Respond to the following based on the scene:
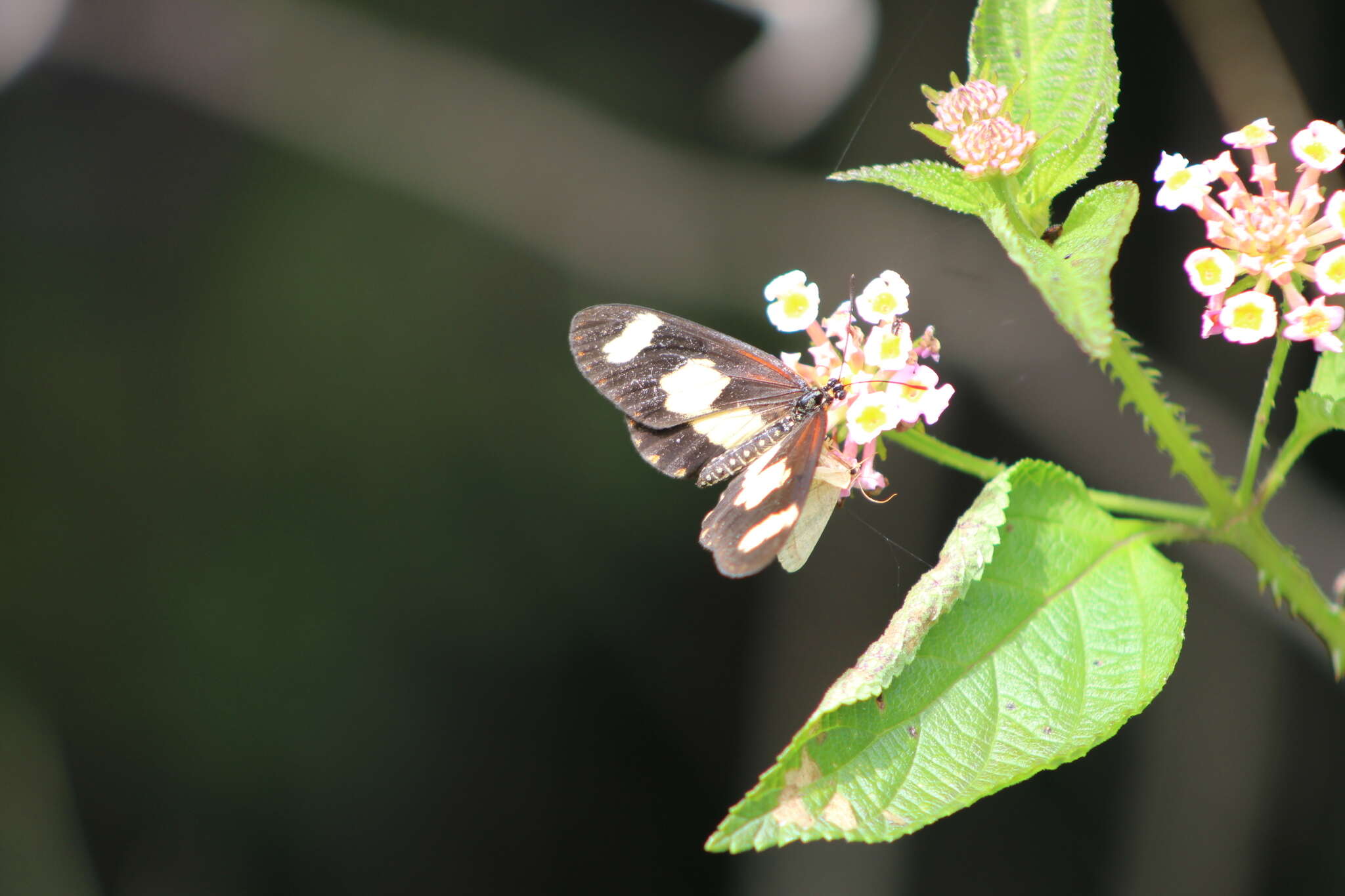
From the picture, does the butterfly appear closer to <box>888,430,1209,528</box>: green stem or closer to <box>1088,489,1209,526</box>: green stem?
<box>888,430,1209,528</box>: green stem

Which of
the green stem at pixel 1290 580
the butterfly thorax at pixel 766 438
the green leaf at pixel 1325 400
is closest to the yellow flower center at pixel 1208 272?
the green leaf at pixel 1325 400

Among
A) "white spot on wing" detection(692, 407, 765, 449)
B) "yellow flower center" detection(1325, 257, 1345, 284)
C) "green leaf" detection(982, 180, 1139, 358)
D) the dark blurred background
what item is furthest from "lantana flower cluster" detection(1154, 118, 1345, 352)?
the dark blurred background

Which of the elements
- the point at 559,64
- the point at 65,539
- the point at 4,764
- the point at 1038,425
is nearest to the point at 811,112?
the point at 559,64

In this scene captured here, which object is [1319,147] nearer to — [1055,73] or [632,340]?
[1055,73]

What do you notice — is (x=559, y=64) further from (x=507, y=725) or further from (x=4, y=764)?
(x=4, y=764)

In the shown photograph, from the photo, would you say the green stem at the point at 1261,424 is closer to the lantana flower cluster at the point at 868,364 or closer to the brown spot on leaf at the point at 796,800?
the lantana flower cluster at the point at 868,364

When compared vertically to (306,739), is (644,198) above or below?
above

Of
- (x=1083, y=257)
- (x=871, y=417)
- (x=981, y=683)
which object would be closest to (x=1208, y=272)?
(x=1083, y=257)
